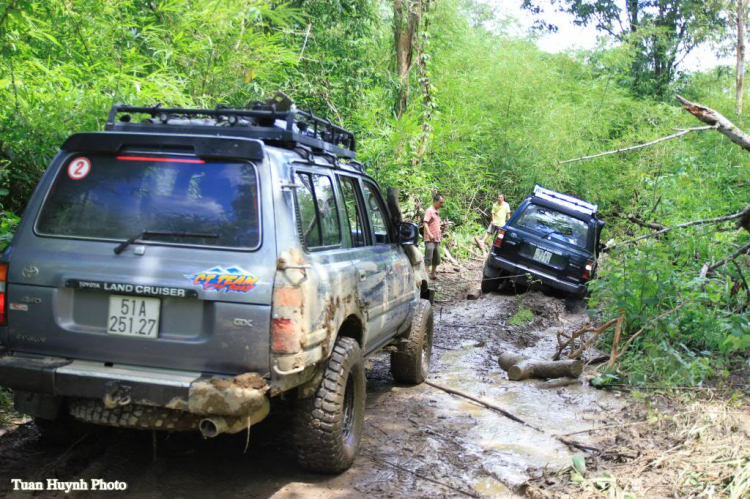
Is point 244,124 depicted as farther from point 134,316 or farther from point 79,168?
point 134,316

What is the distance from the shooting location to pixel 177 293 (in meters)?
3.52

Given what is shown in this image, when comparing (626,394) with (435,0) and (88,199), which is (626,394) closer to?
(88,199)

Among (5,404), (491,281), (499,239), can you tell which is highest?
(499,239)

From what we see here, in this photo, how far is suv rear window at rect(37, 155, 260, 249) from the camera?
3.72 metres

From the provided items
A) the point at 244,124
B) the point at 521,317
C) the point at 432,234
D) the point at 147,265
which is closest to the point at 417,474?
the point at 147,265

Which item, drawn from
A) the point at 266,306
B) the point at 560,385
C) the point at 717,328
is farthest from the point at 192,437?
the point at 717,328

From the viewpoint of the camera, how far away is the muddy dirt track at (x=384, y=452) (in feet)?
13.0

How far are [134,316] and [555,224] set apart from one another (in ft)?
30.8

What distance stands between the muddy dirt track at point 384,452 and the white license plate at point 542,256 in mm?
4723

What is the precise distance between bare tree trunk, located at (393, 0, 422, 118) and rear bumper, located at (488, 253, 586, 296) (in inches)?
172

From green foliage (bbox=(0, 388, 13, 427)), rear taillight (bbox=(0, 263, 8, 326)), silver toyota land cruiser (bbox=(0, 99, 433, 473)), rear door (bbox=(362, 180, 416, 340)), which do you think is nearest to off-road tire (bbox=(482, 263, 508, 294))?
rear door (bbox=(362, 180, 416, 340))

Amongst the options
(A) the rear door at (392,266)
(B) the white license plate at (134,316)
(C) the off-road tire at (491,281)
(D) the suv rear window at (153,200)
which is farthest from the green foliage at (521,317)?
(B) the white license plate at (134,316)

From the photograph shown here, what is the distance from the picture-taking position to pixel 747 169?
1336 centimetres

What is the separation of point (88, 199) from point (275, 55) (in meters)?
6.86
